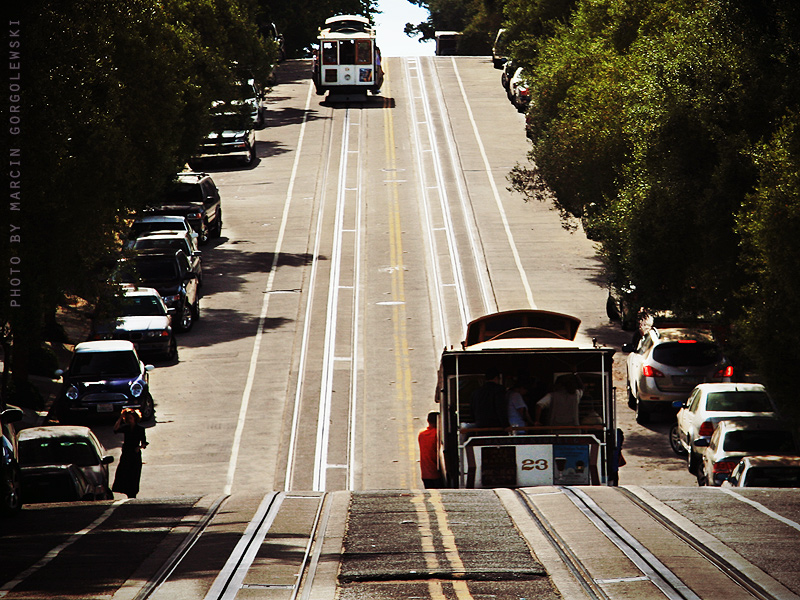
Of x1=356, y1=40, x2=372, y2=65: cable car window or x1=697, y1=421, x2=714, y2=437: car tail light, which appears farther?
x1=356, y1=40, x2=372, y2=65: cable car window

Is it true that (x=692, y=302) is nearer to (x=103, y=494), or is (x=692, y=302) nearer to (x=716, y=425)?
(x=716, y=425)

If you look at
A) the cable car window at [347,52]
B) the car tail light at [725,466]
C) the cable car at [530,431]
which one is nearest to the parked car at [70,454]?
the cable car at [530,431]

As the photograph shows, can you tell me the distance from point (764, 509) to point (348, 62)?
55051mm

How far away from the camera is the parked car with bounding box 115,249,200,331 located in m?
33.6

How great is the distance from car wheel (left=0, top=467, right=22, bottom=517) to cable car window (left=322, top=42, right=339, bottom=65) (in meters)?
52.4

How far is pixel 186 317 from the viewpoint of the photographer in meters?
34.2

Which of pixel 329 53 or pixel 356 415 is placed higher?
pixel 329 53

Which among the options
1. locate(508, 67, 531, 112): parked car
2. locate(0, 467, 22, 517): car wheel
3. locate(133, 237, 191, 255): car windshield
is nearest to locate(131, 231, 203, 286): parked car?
locate(133, 237, 191, 255): car windshield

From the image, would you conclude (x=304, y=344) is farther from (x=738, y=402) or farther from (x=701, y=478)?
(x=701, y=478)

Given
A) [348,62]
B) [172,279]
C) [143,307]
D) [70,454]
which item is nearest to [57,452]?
[70,454]

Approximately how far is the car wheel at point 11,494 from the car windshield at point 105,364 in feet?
34.2

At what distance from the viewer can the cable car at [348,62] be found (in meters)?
65.4

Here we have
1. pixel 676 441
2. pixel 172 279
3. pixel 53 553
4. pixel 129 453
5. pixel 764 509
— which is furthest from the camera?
pixel 172 279

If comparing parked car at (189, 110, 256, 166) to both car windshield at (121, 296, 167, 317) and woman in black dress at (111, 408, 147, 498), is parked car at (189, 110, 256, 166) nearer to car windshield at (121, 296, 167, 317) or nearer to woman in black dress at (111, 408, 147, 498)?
car windshield at (121, 296, 167, 317)
